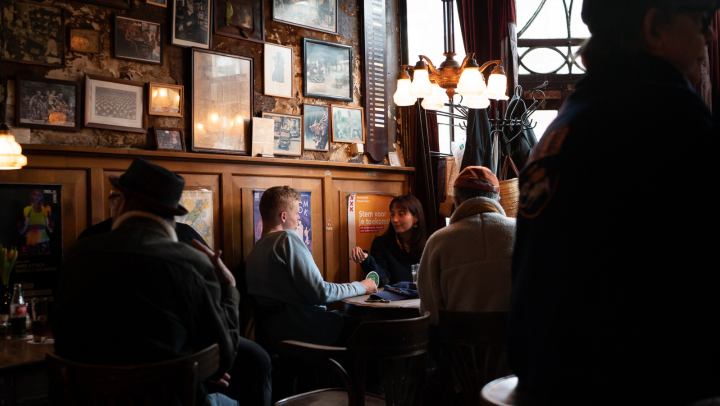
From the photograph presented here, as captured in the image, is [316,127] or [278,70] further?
[316,127]

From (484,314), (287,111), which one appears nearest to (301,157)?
(287,111)

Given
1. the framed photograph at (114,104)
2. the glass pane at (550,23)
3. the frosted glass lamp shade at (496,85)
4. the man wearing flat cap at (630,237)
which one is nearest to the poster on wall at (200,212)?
the framed photograph at (114,104)

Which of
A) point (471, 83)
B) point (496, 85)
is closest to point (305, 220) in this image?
point (471, 83)

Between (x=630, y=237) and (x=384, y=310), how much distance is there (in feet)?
7.29

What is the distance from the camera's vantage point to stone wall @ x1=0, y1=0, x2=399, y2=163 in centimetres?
309

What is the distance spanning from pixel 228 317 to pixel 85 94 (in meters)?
2.05

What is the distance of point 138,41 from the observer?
11.0 ft

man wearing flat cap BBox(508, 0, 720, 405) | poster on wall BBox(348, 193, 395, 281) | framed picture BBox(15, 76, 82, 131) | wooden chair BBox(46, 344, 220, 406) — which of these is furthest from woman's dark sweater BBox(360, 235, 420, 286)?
man wearing flat cap BBox(508, 0, 720, 405)

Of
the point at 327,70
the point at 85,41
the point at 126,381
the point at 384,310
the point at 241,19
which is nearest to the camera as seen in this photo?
the point at 126,381

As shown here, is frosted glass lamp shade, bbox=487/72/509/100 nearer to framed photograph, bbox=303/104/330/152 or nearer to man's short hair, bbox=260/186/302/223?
framed photograph, bbox=303/104/330/152

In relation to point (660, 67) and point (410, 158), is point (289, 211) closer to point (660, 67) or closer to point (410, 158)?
point (410, 158)

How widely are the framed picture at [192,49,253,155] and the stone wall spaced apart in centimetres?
6

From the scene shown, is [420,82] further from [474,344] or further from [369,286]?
[474,344]

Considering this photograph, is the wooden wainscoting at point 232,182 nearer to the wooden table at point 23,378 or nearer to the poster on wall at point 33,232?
the poster on wall at point 33,232
